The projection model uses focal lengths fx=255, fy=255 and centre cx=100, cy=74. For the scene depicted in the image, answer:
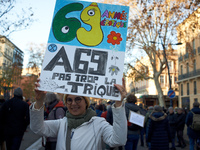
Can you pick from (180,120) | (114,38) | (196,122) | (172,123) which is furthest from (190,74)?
(114,38)

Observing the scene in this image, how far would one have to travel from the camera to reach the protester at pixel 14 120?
5.59 m

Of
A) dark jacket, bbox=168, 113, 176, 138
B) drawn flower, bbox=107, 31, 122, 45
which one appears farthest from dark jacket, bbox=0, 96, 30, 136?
dark jacket, bbox=168, 113, 176, 138

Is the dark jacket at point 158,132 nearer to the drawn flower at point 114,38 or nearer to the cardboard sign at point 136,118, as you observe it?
the cardboard sign at point 136,118

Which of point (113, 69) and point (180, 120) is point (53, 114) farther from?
point (180, 120)

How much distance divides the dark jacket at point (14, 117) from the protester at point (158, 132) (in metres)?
3.25

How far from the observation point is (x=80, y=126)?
2719mm

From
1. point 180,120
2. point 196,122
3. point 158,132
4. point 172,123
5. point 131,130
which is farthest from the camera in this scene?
point 180,120

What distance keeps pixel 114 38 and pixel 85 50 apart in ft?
1.17

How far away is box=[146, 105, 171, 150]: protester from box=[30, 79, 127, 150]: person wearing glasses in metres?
4.29

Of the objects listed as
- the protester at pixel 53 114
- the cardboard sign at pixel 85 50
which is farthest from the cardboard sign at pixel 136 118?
the cardboard sign at pixel 85 50

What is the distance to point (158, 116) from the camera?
22.4 feet

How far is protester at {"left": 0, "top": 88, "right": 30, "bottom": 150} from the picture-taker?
18.3 feet

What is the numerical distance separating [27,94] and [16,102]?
130ft

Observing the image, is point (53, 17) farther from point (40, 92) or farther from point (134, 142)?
point (134, 142)
